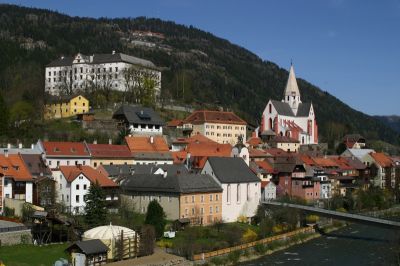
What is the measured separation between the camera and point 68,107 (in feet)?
275

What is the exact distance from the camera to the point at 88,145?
6391 cm

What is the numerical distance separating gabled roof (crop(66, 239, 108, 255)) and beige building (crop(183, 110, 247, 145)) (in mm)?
49962

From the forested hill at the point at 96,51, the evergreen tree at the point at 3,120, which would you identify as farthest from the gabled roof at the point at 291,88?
the evergreen tree at the point at 3,120

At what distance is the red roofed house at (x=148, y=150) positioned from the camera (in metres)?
68.1

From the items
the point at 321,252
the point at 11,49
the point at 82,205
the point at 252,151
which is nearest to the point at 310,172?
the point at 252,151

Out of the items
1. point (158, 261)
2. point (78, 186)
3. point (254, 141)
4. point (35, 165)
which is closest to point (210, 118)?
point (254, 141)

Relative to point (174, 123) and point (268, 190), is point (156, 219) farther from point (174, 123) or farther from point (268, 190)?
point (174, 123)

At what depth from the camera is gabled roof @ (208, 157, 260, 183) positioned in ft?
196

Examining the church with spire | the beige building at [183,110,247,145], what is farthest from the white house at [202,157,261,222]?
the church with spire

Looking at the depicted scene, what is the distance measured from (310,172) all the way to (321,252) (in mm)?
27477

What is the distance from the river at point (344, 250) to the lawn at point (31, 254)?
13.5 m

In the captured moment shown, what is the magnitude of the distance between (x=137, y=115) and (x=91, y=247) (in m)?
41.1

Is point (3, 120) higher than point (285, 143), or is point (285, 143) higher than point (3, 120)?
point (3, 120)

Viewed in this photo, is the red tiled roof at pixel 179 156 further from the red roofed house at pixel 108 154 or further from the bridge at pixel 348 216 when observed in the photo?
the bridge at pixel 348 216
